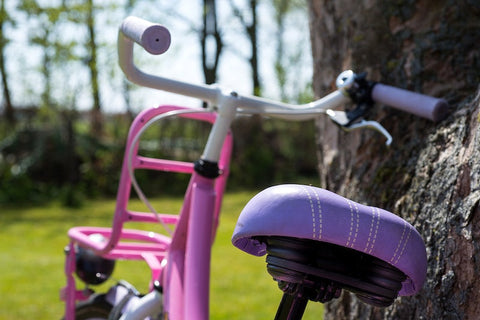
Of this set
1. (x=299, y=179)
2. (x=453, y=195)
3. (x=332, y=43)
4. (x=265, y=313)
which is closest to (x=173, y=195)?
(x=299, y=179)

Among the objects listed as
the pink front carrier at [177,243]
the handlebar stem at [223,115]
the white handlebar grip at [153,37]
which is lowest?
the pink front carrier at [177,243]

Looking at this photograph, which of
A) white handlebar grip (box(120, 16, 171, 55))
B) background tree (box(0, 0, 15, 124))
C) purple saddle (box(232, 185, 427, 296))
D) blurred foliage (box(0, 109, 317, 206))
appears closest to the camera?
purple saddle (box(232, 185, 427, 296))

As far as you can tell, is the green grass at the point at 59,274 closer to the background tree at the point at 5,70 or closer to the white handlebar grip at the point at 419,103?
the white handlebar grip at the point at 419,103

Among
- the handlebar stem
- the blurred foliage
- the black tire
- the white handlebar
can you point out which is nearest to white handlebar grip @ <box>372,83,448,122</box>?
the white handlebar

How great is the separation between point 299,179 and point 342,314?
10496 mm

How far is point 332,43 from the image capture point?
91.1 inches

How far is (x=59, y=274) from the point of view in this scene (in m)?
5.34

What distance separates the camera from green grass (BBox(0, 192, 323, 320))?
4152mm

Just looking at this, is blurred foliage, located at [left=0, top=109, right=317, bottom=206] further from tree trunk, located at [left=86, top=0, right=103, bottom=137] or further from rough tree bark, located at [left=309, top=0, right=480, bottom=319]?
rough tree bark, located at [left=309, top=0, right=480, bottom=319]

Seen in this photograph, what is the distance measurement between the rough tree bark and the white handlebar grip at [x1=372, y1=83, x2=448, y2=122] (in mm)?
38

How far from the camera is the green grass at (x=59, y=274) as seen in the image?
4.15 m

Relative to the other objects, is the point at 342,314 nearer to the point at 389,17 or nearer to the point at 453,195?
the point at 453,195

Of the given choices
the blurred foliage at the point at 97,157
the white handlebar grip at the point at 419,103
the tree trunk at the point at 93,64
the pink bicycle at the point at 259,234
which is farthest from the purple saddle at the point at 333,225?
the tree trunk at the point at 93,64

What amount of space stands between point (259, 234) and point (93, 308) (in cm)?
147
